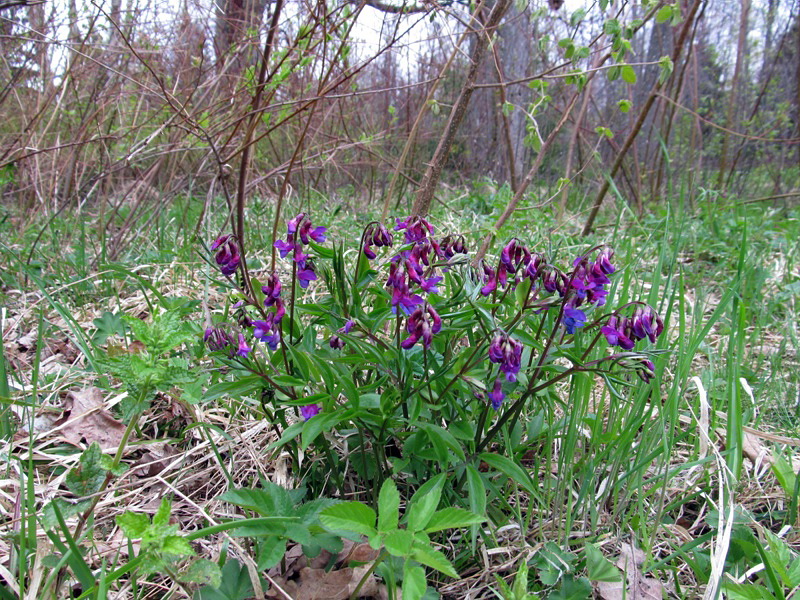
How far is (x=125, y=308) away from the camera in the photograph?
273 centimetres

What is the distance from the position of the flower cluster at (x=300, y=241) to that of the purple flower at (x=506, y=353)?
1.66ft

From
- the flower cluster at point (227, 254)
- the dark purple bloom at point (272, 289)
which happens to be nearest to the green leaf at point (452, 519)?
the dark purple bloom at point (272, 289)

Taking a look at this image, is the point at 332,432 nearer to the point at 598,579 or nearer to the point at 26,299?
the point at 598,579

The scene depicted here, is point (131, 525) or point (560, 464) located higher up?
point (131, 525)

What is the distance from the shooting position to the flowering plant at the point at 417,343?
4.08 feet

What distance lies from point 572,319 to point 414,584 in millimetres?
662

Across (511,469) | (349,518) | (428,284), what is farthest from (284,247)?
(511,469)

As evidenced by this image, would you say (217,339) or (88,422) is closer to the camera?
(217,339)

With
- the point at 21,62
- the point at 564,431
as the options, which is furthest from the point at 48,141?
the point at 564,431

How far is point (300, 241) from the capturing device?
139 cm

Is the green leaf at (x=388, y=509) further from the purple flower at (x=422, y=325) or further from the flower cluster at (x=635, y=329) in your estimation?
the flower cluster at (x=635, y=329)

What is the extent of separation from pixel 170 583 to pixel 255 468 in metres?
0.41

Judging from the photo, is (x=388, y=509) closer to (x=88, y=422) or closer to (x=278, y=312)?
(x=278, y=312)

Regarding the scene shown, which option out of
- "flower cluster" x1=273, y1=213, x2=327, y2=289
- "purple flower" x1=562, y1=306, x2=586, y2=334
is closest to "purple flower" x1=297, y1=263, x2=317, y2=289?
"flower cluster" x1=273, y1=213, x2=327, y2=289
